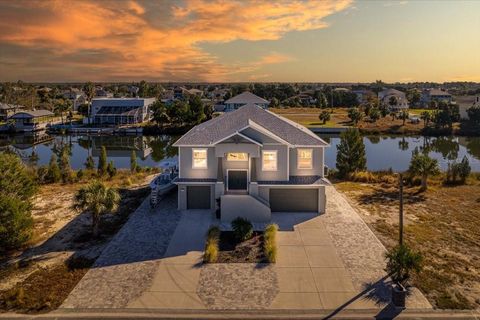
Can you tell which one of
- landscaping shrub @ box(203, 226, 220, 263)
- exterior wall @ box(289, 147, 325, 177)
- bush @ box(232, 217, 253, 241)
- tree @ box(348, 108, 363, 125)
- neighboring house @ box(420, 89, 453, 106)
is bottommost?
landscaping shrub @ box(203, 226, 220, 263)

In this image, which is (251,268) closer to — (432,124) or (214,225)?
(214,225)

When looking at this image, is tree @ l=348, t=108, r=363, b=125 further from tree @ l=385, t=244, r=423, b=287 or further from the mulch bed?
tree @ l=385, t=244, r=423, b=287

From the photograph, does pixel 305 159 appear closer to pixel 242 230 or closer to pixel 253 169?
pixel 253 169

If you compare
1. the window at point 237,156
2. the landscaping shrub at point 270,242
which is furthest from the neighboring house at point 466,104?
the landscaping shrub at point 270,242

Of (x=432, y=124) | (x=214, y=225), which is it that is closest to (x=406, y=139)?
(x=432, y=124)

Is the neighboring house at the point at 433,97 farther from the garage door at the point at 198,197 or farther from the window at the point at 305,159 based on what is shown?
the garage door at the point at 198,197

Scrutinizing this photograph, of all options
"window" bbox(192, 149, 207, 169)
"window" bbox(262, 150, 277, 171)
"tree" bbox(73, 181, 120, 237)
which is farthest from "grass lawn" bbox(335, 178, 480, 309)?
"tree" bbox(73, 181, 120, 237)

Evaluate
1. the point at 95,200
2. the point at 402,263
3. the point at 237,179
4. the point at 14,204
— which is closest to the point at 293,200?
the point at 237,179
